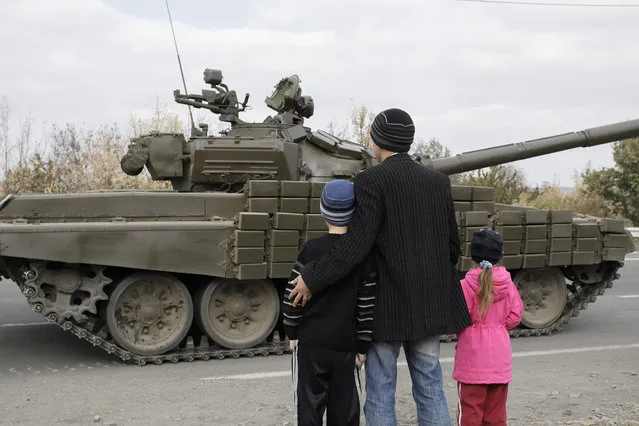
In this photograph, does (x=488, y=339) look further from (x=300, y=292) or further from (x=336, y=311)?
(x=300, y=292)

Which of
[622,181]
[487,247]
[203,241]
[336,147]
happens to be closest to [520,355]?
[336,147]

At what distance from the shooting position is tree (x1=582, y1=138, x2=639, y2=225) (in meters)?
26.9

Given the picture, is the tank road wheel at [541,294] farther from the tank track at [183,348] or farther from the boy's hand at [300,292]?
the boy's hand at [300,292]

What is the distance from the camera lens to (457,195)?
8.87 metres

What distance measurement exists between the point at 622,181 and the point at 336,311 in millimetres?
25594

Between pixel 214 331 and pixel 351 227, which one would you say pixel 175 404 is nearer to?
pixel 214 331

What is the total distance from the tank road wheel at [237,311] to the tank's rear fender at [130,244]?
0.44 meters

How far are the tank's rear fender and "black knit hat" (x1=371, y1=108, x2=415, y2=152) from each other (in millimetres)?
4089

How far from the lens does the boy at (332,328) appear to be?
395cm

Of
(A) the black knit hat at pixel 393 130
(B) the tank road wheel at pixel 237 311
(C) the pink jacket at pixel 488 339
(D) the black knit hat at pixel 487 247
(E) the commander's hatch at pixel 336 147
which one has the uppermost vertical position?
(E) the commander's hatch at pixel 336 147

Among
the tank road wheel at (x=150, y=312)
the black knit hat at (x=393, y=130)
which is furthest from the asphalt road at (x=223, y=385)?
the black knit hat at (x=393, y=130)

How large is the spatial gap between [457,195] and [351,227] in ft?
16.8

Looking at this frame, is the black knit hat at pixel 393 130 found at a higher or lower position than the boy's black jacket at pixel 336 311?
higher

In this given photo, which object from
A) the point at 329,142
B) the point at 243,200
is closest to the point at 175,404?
the point at 243,200
